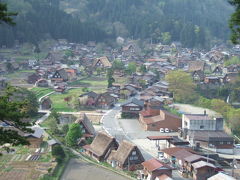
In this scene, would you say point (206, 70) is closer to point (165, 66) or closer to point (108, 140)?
point (165, 66)

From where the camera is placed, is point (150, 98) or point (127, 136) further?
point (150, 98)

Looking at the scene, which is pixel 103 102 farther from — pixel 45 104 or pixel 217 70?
pixel 217 70

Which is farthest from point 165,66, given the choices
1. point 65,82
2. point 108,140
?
point 108,140

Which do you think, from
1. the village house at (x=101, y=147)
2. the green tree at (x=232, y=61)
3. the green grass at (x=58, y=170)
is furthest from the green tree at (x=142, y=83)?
the green grass at (x=58, y=170)

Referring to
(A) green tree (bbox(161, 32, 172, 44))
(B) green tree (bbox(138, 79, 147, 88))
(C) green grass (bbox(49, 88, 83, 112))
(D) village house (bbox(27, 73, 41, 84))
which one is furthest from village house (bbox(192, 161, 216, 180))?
(A) green tree (bbox(161, 32, 172, 44))

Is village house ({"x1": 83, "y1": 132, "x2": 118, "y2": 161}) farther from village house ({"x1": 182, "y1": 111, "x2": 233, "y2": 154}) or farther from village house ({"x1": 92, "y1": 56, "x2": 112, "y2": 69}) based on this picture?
village house ({"x1": 92, "y1": 56, "x2": 112, "y2": 69})

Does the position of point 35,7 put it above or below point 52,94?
above
